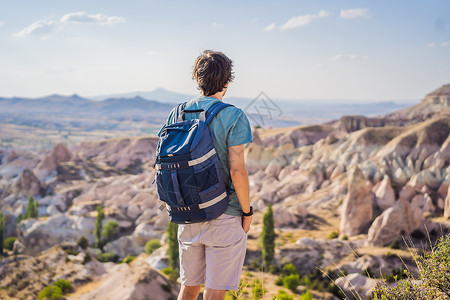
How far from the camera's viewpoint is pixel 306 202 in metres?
43.0

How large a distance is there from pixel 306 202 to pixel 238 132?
1641 inches

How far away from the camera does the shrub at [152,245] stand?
36531mm

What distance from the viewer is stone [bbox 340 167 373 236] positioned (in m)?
31.5

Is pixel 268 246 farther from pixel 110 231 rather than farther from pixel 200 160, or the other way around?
pixel 200 160

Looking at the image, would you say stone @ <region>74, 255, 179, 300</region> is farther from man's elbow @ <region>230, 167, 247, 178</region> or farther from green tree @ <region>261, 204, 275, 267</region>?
man's elbow @ <region>230, 167, 247, 178</region>

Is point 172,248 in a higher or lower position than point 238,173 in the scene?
lower

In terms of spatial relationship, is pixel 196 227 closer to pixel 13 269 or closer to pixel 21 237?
pixel 13 269

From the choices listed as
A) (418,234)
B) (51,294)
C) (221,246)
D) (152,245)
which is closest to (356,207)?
(418,234)

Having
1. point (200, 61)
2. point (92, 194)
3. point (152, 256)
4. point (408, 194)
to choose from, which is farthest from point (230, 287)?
point (92, 194)

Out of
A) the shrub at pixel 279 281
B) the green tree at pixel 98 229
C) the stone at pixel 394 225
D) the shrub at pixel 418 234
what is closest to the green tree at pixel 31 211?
the green tree at pixel 98 229

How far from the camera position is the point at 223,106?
122 inches

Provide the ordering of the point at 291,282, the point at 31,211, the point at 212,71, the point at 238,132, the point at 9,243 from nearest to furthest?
the point at 238,132
the point at 212,71
the point at 291,282
the point at 9,243
the point at 31,211

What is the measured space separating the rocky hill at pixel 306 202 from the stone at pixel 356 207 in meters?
0.09

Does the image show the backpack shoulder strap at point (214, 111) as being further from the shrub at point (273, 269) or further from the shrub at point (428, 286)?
the shrub at point (273, 269)
